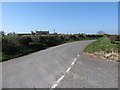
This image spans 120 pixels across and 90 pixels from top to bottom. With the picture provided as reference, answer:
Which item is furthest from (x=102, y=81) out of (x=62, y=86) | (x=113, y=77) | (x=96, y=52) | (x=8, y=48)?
(x=8, y=48)

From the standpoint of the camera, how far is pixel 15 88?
5.85m

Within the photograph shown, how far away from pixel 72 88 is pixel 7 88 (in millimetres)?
2687

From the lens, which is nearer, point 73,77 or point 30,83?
point 30,83

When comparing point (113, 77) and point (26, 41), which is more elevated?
point (26, 41)

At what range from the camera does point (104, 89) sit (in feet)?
18.6

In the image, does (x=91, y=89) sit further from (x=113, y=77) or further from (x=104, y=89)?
(x=113, y=77)

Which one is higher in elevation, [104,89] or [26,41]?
[26,41]

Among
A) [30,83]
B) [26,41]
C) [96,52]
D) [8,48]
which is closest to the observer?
[30,83]

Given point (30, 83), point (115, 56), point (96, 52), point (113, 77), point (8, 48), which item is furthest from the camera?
point (8, 48)

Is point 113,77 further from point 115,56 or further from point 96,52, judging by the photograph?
point 96,52

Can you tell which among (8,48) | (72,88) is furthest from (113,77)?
(8,48)

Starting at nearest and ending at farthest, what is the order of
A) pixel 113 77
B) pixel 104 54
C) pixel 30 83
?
pixel 30 83, pixel 113 77, pixel 104 54

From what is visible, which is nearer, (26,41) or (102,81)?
(102,81)

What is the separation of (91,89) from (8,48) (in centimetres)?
1415
